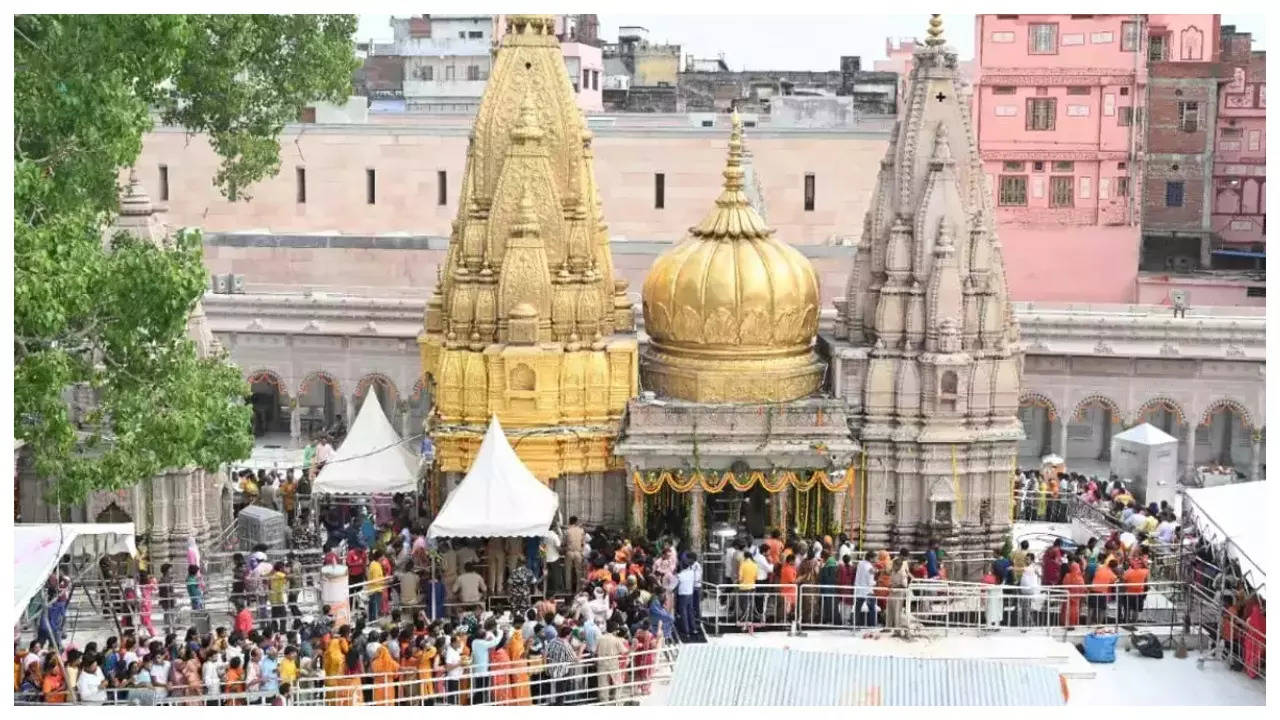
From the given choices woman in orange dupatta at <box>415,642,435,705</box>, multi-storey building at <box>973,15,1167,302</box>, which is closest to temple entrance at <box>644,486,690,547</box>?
woman in orange dupatta at <box>415,642,435,705</box>

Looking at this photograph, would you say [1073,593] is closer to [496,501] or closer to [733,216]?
[733,216]

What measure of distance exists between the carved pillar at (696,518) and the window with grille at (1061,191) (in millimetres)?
25238

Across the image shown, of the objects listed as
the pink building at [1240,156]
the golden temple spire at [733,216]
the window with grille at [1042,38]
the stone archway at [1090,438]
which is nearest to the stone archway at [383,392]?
the golden temple spire at [733,216]

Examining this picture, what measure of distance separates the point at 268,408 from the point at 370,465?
12490mm

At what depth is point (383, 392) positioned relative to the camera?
37.4m

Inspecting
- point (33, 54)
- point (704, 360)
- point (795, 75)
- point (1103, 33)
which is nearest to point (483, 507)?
point (704, 360)

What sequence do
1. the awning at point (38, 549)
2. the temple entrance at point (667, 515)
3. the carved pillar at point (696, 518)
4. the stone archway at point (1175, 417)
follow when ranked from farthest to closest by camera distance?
the stone archway at point (1175, 417), the temple entrance at point (667, 515), the carved pillar at point (696, 518), the awning at point (38, 549)

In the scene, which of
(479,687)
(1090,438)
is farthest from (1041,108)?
(479,687)

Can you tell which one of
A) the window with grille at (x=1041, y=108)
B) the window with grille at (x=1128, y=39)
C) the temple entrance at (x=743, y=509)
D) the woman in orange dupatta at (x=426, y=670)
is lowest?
the woman in orange dupatta at (x=426, y=670)

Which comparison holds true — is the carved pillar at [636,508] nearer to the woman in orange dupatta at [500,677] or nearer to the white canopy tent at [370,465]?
the white canopy tent at [370,465]

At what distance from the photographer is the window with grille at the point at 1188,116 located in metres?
54.6

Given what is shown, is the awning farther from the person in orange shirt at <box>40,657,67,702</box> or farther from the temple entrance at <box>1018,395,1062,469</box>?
the temple entrance at <box>1018,395,1062,469</box>

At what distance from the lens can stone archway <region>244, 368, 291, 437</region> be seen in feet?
124

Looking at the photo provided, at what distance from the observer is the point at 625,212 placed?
1711 inches
